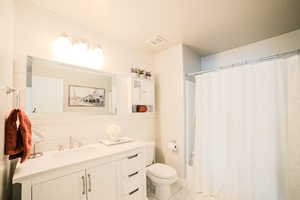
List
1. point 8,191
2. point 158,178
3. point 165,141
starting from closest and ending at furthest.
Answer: point 8,191, point 158,178, point 165,141

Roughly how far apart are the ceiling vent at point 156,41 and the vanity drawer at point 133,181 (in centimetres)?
180

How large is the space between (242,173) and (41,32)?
2685mm

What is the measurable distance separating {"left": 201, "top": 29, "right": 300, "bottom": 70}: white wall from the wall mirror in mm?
1910

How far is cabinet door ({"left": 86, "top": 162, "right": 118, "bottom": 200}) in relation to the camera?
1168mm

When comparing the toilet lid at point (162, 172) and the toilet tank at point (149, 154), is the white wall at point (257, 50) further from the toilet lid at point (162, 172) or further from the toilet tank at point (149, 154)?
the toilet lid at point (162, 172)

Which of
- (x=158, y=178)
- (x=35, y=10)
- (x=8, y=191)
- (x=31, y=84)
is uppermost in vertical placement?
(x=35, y=10)

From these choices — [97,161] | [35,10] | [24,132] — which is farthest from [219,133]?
[35,10]

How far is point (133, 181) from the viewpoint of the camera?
4.88 ft

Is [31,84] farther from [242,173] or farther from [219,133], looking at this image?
[242,173]

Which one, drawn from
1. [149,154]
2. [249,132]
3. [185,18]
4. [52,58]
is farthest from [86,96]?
[249,132]

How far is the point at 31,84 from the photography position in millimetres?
1309

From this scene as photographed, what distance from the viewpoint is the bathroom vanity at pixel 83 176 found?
930 mm

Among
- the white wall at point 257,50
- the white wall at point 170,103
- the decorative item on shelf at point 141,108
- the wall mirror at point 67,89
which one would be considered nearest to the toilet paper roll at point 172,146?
the white wall at point 170,103

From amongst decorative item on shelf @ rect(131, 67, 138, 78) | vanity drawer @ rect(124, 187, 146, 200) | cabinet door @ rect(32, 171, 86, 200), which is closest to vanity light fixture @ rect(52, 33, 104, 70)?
decorative item on shelf @ rect(131, 67, 138, 78)
